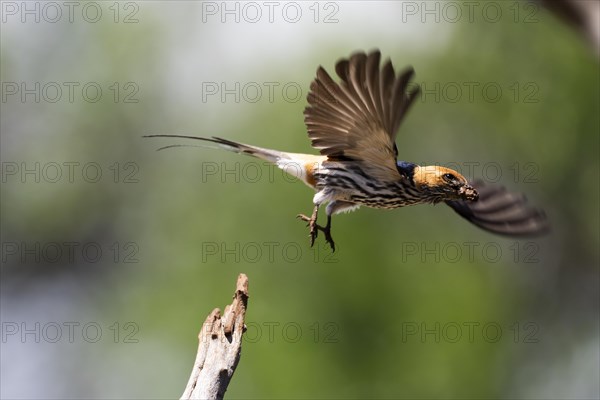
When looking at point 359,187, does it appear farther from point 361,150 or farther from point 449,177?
point 449,177

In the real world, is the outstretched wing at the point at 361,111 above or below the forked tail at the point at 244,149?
above

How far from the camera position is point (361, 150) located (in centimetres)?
627

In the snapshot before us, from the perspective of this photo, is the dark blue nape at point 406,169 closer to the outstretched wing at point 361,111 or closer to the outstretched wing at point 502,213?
the outstretched wing at point 361,111

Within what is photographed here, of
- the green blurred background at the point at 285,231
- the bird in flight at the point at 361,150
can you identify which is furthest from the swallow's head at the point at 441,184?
the green blurred background at the point at 285,231

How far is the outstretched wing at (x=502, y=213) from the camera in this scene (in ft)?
24.4

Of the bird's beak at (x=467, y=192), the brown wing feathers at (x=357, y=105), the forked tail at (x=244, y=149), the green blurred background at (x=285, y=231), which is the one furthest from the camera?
the green blurred background at (x=285, y=231)

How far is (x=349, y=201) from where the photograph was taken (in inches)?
263

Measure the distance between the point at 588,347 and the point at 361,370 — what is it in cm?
516

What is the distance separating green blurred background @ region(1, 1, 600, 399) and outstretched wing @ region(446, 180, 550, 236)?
700 cm

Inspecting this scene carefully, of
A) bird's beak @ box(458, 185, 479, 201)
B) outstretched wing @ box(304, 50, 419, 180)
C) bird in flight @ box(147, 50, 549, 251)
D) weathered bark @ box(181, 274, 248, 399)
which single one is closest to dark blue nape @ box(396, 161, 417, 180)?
bird in flight @ box(147, 50, 549, 251)

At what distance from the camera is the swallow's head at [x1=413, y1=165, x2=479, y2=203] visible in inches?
255

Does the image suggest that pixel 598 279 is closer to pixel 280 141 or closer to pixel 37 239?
pixel 280 141

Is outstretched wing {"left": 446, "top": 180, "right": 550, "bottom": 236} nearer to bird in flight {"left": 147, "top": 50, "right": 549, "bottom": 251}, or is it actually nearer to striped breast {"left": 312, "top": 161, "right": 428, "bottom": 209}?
bird in flight {"left": 147, "top": 50, "right": 549, "bottom": 251}

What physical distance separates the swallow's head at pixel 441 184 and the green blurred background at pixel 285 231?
795cm
